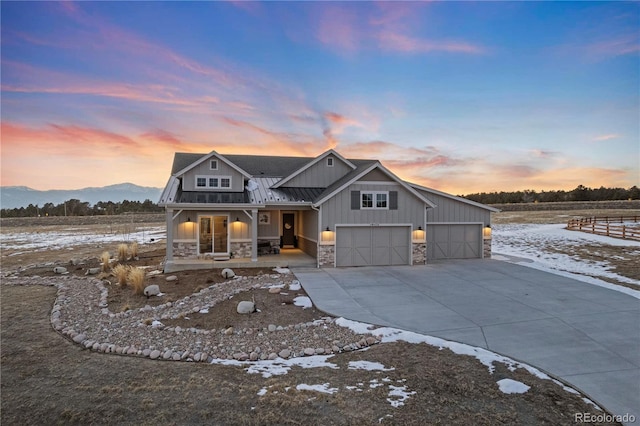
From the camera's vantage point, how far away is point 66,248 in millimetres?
21156

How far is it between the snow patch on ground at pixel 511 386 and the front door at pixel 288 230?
15.5m

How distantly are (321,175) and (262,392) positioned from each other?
1409 centimetres

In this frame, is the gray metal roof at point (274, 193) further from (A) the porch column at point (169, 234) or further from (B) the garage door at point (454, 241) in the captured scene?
(B) the garage door at point (454, 241)

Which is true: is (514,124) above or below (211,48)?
below

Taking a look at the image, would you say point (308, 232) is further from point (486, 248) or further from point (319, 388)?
point (319, 388)

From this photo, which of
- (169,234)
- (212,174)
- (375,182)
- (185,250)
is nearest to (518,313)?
(375,182)

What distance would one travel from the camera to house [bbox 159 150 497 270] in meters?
14.8

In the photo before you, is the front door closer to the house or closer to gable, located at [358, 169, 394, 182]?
the house

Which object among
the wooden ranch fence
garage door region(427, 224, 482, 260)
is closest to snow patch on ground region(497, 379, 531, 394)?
garage door region(427, 224, 482, 260)

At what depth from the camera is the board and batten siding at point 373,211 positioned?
14938 mm

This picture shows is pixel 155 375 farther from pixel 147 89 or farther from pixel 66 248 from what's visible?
pixel 66 248

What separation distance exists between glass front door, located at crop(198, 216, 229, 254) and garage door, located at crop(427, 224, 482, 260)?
996cm

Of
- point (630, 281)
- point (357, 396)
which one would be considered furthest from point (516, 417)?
point (630, 281)

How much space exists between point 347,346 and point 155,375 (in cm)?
338
